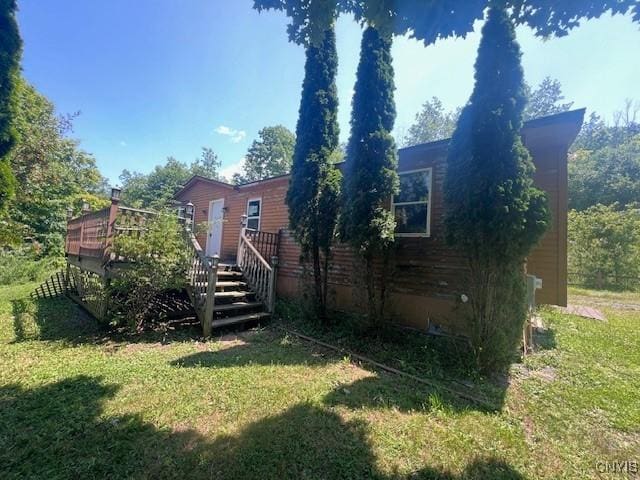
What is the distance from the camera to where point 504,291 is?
409 centimetres

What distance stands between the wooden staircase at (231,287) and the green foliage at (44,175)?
10595 mm

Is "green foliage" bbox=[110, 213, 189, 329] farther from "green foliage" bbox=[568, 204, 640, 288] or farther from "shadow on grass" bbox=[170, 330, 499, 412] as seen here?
"green foliage" bbox=[568, 204, 640, 288]

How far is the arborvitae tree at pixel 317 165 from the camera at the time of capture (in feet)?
20.6

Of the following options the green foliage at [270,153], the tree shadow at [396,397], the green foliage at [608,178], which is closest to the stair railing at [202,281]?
the tree shadow at [396,397]

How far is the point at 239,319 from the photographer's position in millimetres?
6109

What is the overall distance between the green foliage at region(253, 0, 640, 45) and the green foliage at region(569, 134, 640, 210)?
83.2 ft

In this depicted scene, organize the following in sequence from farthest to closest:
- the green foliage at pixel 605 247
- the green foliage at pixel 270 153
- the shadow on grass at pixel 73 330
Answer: the green foliage at pixel 270 153
the green foliage at pixel 605 247
the shadow on grass at pixel 73 330

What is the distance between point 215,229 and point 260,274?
5.40 m

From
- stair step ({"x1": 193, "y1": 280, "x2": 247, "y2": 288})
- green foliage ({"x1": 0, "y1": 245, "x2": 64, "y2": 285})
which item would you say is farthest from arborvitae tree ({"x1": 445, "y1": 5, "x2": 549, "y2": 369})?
green foliage ({"x1": 0, "y1": 245, "x2": 64, "y2": 285})

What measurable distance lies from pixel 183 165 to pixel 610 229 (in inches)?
1654

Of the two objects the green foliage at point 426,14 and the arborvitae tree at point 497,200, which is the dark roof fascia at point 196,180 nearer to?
the green foliage at point 426,14

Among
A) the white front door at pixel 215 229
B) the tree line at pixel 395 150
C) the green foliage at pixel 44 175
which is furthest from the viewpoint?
the green foliage at pixel 44 175

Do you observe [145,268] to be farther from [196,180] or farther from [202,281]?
[196,180]

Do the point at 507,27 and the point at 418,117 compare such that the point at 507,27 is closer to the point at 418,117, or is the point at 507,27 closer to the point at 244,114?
the point at 244,114
